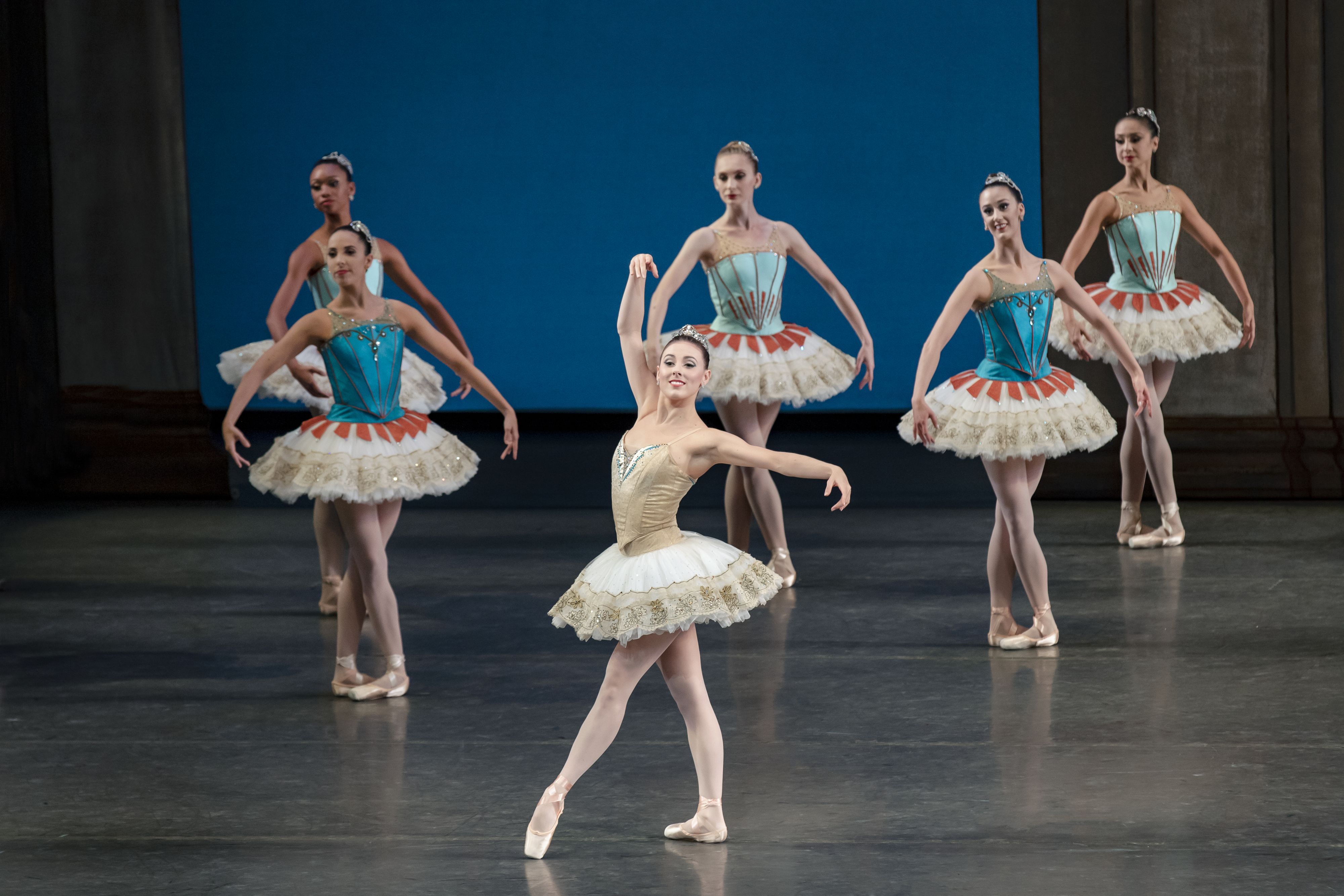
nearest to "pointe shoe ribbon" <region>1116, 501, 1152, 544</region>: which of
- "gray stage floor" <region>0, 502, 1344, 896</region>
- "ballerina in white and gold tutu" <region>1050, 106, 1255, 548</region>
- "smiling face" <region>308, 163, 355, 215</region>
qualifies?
"ballerina in white and gold tutu" <region>1050, 106, 1255, 548</region>

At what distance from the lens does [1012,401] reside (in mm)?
4961

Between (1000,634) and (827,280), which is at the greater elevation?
(827,280)

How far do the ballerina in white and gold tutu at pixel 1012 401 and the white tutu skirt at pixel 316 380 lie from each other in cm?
216

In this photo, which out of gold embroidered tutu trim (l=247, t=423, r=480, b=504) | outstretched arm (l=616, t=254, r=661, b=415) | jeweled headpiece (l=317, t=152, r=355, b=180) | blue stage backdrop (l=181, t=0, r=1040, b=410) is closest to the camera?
outstretched arm (l=616, t=254, r=661, b=415)

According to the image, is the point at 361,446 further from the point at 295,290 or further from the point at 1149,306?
the point at 1149,306

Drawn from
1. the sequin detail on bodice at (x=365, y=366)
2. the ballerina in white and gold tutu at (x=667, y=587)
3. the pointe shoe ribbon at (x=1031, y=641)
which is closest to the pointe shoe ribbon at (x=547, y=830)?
the ballerina in white and gold tutu at (x=667, y=587)

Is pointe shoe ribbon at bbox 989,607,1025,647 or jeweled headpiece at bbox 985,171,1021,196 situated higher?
jeweled headpiece at bbox 985,171,1021,196

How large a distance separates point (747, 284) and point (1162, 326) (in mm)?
1958

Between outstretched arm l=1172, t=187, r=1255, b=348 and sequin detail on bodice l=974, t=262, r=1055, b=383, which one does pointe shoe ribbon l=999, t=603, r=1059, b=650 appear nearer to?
sequin detail on bodice l=974, t=262, r=1055, b=383

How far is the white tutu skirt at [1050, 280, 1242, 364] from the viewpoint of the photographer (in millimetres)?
6609

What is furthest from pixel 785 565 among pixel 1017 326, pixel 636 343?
pixel 636 343

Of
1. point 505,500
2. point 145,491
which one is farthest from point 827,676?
point 145,491

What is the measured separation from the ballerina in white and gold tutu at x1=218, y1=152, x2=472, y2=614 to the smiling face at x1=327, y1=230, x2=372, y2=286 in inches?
29.3

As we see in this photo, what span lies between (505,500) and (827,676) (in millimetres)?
3899
